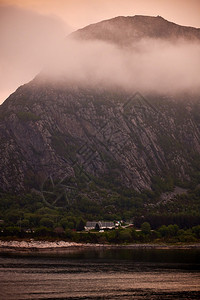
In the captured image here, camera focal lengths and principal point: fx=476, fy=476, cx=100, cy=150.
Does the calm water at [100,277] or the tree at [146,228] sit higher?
the calm water at [100,277]

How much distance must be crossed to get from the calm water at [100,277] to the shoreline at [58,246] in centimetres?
1799

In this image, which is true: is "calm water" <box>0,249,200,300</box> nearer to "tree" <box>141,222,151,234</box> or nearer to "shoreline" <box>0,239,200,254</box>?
"shoreline" <box>0,239,200,254</box>

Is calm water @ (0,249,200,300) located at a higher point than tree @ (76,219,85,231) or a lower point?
higher

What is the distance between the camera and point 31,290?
74938 millimetres

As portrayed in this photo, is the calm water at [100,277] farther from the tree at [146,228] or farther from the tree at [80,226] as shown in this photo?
the tree at [80,226]

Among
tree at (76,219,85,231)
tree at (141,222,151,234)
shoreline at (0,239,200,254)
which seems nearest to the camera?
shoreline at (0,239,200,254)

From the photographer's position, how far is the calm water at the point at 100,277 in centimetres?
7306

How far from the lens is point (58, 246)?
15125 cm

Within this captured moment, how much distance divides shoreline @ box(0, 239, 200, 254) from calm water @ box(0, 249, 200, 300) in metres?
18.0

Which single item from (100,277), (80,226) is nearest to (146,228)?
(80,226)

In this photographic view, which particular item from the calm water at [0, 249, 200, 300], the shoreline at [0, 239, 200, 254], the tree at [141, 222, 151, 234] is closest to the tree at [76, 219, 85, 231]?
the tree at [141, 222, 151, 234]

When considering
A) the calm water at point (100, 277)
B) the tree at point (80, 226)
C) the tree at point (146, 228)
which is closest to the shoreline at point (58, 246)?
the calm water at point (100, 277)

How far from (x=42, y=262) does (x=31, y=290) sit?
3472 cm

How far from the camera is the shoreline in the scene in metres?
141
